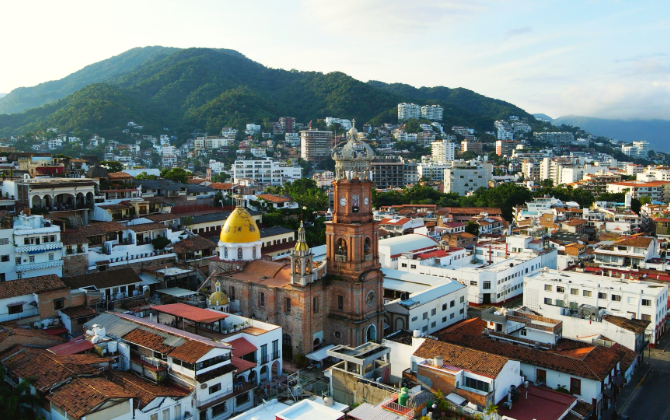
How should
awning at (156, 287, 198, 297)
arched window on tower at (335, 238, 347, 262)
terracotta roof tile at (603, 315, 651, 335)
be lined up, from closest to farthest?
arched window on tower at (335, 238, 347, 262), terracotta roof tile at (603, 315, 651, 335), awning at (156, 287, 198, 297)

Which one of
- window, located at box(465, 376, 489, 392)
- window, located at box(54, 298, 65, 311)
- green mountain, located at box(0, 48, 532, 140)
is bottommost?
window, located at box(465, 376, 489, 392)

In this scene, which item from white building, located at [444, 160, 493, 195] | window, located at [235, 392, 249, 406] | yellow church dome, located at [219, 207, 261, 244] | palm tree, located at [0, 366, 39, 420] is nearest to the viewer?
palm tree, located at [0, 366, 39, 420]

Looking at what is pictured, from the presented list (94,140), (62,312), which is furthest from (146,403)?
(94,140)

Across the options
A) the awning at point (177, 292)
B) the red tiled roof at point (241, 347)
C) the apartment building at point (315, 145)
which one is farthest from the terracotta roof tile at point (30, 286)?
the apartment building at point (315, 145)

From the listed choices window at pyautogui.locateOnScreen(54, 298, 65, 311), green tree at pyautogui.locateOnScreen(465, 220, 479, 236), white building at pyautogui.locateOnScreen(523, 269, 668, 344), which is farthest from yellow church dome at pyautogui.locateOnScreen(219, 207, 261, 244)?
green tree at pyautogui.locateOnScreen(465, 220, 479, 236)

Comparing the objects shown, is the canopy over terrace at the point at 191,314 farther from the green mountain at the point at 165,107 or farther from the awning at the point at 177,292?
the green mountain at the point at 165,107

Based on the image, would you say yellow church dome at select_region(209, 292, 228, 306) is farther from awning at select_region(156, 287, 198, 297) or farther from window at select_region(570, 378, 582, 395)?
window at select_region(570, 378, 582, 395)

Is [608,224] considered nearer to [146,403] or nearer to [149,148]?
[146,403]
